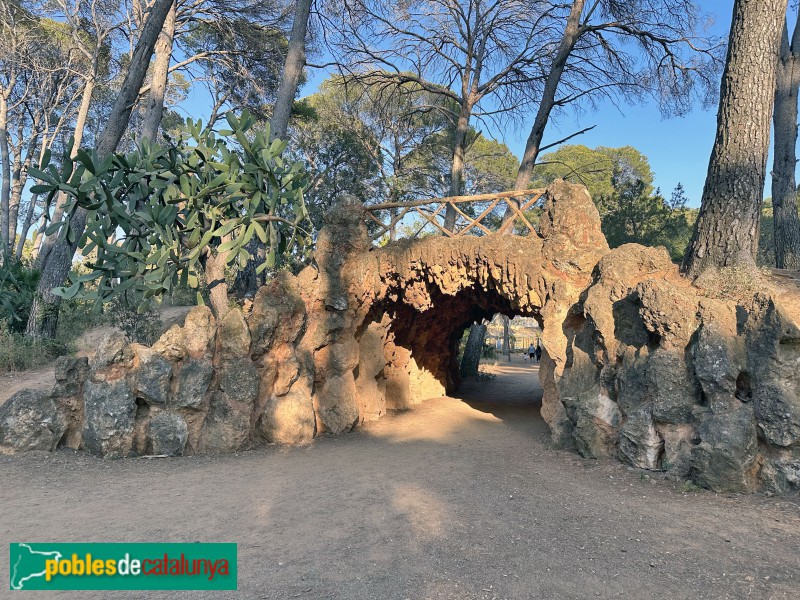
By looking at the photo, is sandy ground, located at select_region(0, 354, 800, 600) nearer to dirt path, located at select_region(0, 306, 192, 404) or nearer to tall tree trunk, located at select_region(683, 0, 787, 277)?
dirt path, located at select_region(0, 306, 192, 404)

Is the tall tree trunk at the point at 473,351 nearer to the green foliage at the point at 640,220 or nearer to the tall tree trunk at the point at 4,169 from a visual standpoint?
the green foliage at the point at 640,220

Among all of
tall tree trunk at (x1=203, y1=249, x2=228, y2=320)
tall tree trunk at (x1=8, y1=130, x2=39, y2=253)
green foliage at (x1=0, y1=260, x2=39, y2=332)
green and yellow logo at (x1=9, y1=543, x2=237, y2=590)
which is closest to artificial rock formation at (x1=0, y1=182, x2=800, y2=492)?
tall tree trunk at (x1=203, y1=249, x2=228, y2=320)

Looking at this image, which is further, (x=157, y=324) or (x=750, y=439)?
(x=157, y=324)

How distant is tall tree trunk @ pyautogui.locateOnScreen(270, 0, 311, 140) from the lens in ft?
33.5

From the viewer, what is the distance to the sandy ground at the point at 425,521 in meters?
3.15

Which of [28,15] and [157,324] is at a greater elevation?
[28,15]

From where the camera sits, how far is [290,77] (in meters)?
10.5

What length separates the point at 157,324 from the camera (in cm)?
902

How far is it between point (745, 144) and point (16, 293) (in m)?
13.4

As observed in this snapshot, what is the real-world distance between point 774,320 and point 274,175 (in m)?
5.92

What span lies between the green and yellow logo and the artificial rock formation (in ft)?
8.29

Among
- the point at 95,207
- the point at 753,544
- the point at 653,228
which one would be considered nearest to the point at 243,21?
the point at 95,207

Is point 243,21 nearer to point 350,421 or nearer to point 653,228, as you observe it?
point 350,421

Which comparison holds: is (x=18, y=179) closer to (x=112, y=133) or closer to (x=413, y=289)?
(x=112, y=133)
